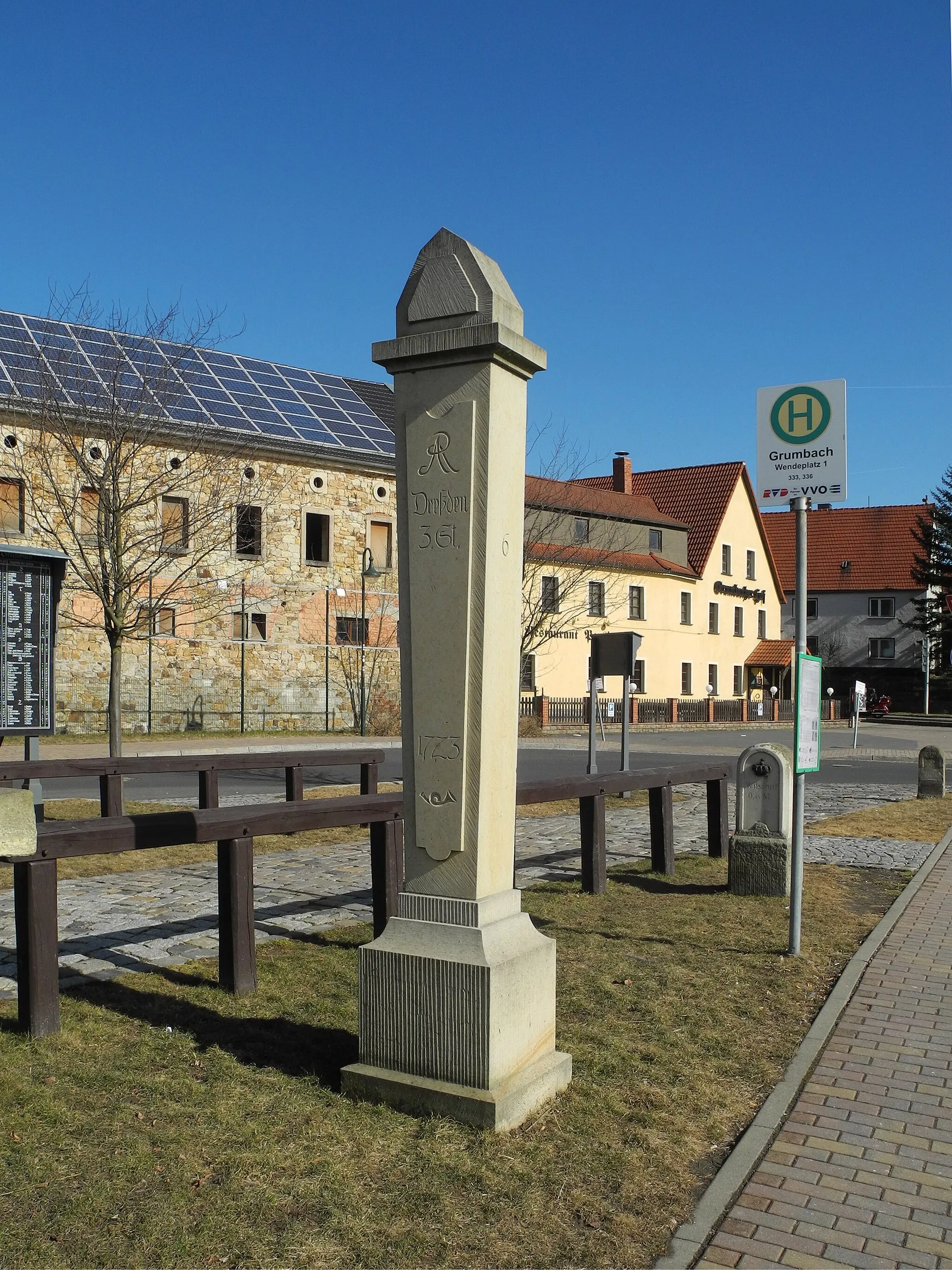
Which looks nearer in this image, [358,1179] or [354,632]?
[358,1179]

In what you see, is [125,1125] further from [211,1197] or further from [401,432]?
[401,432]

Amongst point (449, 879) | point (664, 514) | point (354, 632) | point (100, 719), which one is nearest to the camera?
point (449, 879)

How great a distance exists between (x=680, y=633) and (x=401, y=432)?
47.8 meters

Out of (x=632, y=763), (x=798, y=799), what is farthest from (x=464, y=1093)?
(x=632, y=763)

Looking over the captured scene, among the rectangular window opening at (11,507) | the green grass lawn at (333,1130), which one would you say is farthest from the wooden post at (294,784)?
Result: the rectangular window opening at (11,507)

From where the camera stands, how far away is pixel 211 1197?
3.42 metres

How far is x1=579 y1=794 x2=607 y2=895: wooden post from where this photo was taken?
8375 mm

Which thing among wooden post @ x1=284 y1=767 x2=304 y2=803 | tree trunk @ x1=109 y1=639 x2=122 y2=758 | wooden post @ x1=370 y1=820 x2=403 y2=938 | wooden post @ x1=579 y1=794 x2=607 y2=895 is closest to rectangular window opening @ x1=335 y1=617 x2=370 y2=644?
tree trunk @ x1=109 y1=639 x2=122 y2=758

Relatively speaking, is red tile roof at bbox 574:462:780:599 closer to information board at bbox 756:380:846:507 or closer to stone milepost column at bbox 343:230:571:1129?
information board at bbox 756:380:846:507

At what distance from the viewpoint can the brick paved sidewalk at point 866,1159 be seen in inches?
128

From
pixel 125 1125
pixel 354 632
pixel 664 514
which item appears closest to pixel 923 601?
pixel 664 514

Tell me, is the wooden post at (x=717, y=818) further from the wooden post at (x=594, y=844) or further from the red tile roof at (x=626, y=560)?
the red tile roof at (x=626, y=560)

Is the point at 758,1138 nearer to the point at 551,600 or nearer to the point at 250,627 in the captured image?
the point at 551,600

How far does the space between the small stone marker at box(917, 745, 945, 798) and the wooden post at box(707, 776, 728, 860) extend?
23.7ft
